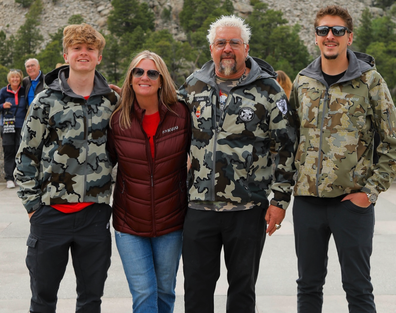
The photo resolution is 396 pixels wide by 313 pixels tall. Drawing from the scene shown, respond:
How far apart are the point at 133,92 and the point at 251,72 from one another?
0.72 metres

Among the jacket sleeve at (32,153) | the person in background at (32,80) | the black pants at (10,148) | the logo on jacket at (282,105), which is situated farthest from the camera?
the black pants at (10,148)

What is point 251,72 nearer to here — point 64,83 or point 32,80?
point 64,83

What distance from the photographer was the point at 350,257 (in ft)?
9.52

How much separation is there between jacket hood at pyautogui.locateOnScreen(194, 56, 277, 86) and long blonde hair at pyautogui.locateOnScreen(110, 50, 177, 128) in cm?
21

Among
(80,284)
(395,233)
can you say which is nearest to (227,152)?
(80,284)

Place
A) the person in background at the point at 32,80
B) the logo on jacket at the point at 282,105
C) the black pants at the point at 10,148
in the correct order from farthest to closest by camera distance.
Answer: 1. the black pants at the point at 10,148
2. the person in background at the point at 32,80
3. the logo on jacket at the point at 282,105

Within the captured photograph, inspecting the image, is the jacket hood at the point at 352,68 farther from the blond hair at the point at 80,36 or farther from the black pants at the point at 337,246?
the blond hair at the point at 80,36

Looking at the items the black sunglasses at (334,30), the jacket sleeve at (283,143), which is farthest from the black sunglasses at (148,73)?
the black sunglasses at (334,30)

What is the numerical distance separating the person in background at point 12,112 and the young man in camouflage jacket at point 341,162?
626 centimetres

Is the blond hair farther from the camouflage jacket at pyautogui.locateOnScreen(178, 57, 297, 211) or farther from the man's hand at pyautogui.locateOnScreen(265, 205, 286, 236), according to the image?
the man's hand at pyautogui.locateOnScreen(265, 205, 286, 236)

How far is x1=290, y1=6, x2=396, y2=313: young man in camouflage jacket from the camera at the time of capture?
2.89 meters

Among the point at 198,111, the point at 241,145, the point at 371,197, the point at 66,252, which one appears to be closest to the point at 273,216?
the point at 241,145

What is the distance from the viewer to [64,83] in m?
2.86

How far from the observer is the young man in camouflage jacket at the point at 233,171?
2869 mm
